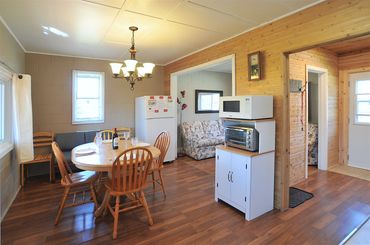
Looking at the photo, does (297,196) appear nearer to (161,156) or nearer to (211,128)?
(161,156)

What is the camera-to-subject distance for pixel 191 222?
8.18 ft

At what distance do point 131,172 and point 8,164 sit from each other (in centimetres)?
204

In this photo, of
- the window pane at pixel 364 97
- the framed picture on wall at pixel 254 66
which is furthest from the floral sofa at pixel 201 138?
the window pane at pixel 364 97

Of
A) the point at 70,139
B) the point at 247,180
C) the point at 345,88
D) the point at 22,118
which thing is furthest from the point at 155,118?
the point at 345,88

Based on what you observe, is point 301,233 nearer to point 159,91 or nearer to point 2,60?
point 2,60

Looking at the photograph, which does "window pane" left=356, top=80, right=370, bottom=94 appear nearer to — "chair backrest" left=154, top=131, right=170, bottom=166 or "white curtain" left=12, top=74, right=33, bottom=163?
"chair backrest" left=154, top=131, right=170, bottom=166

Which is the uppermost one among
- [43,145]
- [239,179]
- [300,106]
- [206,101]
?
[206,101]

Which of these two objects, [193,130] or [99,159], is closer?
[99,159]

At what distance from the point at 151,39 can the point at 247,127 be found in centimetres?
219

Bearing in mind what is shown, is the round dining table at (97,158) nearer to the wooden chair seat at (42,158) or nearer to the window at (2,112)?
the window at (2,112)

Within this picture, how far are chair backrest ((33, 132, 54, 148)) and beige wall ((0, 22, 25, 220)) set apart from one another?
2.68 ft

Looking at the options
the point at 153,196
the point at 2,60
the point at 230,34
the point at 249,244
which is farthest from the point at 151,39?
the point at 249,244

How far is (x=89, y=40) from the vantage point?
357 cm

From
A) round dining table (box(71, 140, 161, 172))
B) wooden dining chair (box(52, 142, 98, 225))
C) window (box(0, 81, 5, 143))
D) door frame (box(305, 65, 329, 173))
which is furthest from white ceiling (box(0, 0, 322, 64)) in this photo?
door frame (box(305, 65, 329, 173))
